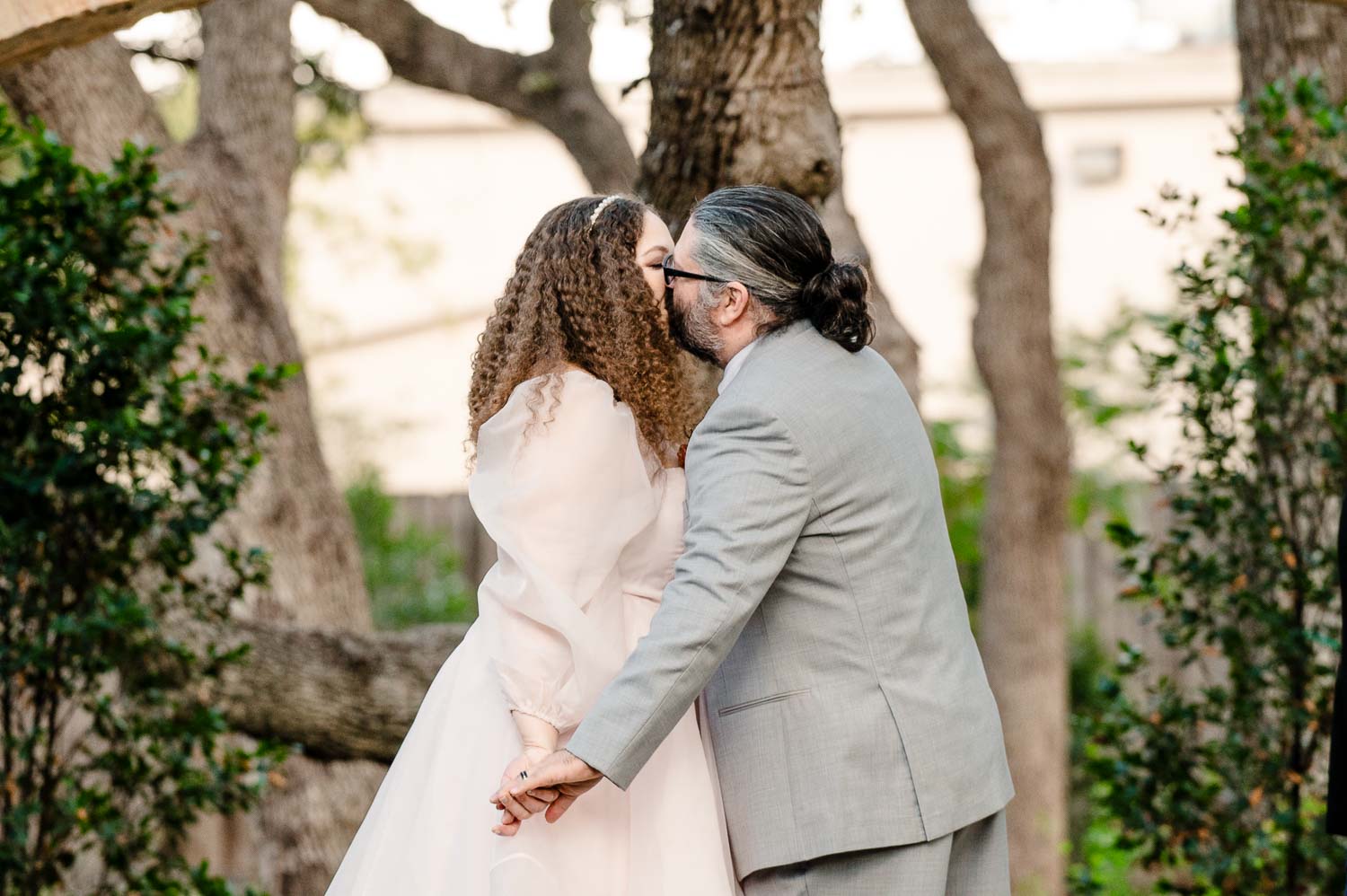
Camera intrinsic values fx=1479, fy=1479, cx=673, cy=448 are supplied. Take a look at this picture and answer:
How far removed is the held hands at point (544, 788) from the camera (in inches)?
97.5

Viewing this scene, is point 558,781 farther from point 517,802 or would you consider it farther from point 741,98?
point 741,98

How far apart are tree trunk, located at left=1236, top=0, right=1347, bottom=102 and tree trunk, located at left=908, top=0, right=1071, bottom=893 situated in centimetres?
194

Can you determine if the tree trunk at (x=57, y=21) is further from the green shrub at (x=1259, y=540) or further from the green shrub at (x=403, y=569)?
the green shrub at (x=403, y=569)

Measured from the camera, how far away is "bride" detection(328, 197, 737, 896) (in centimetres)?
266

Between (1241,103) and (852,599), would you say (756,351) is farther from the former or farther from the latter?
(1241,103)

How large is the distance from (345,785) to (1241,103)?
4.26m

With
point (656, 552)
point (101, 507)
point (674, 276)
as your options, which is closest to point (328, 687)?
point (101, 507)

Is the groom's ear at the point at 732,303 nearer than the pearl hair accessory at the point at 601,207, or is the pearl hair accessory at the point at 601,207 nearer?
the groom's ear at the point at 732,303

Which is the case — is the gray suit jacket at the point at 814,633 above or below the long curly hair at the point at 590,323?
below

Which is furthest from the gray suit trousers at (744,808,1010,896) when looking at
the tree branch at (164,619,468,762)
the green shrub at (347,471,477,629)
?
the green shrub at (347,471,477,629)

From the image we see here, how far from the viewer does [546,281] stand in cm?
292

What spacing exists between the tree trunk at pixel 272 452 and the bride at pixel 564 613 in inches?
124

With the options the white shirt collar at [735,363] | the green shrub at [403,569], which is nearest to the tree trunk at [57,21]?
the white shirt collar at [735,363]

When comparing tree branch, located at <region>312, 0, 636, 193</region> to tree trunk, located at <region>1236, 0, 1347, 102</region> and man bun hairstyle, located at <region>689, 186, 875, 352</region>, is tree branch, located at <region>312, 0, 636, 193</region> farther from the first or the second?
man bun hairstyle, located at <region>689, 186, 875, 352</region>
